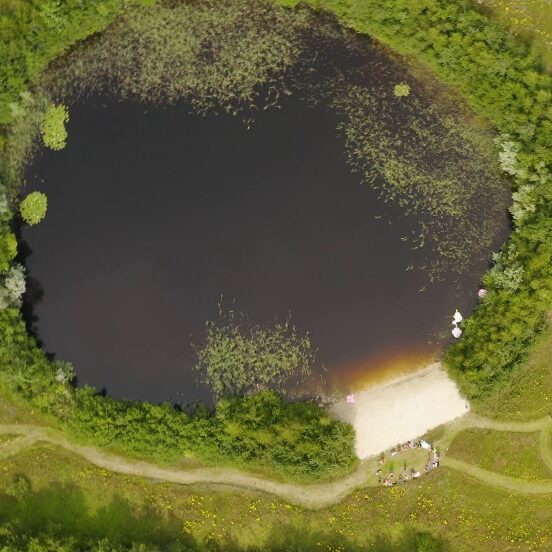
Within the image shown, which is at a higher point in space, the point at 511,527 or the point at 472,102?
the point at 472,102

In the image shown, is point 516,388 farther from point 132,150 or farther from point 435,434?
point 132,150

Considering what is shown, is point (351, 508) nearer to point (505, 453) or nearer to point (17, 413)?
point (505, 453)

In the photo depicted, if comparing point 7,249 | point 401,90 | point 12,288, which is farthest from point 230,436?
point 401,90

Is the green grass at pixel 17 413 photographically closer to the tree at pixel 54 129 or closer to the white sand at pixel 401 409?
the tree at pixel 54 129

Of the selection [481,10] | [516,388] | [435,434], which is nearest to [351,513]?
[435,434]

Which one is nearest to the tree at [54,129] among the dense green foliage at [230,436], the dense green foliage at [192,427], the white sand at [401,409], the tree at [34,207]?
the tree at [34,207]

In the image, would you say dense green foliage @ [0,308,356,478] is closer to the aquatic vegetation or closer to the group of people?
the group of people
